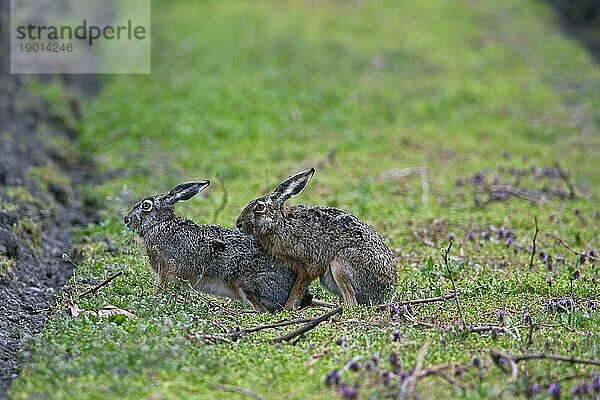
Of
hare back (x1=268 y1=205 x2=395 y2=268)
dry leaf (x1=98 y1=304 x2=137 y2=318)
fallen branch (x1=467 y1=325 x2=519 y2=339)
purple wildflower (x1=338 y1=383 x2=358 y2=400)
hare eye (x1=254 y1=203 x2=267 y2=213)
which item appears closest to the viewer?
purple wildflower (x1=338 y1=383 x2=358 y2=400)

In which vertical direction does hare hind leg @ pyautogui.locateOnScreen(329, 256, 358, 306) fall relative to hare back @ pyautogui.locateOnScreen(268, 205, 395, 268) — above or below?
below

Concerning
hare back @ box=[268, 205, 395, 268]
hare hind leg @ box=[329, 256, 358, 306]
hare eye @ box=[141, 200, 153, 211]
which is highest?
hare eye @ box=[141, 200, 153, 211]

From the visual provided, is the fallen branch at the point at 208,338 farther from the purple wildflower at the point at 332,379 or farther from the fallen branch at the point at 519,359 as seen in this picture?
the fallen branch at the point at 519,359

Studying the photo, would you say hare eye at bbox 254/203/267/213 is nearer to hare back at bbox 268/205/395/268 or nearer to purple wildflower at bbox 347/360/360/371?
hare back at bbox 268/205/395/268

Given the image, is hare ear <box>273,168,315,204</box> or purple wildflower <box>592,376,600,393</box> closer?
purple wildflower <box>592,376,600,393</box>

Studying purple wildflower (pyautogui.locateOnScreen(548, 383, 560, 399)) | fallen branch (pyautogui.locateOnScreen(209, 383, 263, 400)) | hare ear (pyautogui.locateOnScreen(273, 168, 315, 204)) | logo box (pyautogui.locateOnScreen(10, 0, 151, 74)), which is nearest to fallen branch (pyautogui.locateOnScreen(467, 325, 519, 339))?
purple wildflower (pyautogui.locateOnScreen(548, 383, 560, 399))

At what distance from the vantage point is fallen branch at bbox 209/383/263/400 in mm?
5742

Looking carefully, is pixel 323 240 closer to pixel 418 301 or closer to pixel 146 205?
pixel 418 301

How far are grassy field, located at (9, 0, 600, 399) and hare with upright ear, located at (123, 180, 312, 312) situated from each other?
0.19 m

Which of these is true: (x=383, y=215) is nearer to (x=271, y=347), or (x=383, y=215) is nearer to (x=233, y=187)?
(x=233, y=187)

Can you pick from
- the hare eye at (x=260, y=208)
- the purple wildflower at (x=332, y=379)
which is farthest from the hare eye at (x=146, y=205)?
the purple wildflower at (x=332, y=379)

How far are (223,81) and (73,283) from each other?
9.90 metres

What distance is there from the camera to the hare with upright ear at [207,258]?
7.79 m

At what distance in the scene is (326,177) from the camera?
506 inches
